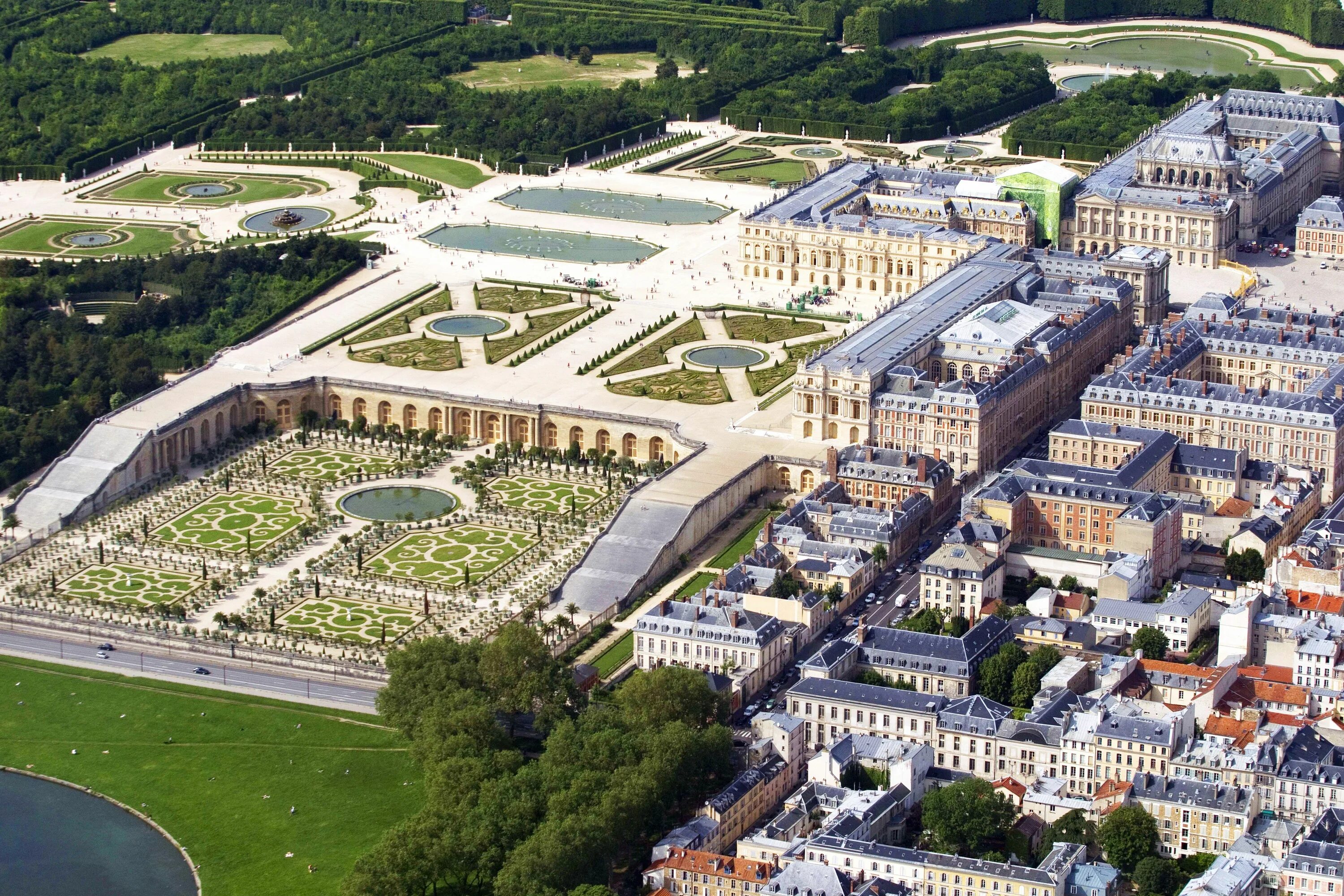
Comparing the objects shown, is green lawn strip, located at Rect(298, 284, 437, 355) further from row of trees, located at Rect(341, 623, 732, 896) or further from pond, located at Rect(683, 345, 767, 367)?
row of trees, located at Rect(341, 623, 732, 896)

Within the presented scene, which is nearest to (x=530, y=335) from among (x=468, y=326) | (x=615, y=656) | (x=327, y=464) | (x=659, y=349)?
(x=468, y=326)

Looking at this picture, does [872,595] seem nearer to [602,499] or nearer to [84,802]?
[602,499]

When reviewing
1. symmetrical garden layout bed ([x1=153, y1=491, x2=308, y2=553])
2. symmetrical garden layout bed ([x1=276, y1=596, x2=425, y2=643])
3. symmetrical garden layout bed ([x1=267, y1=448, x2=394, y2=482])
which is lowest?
symmetrical garden layout bed ([x1=276, y1=596, x2=425, y2=643])

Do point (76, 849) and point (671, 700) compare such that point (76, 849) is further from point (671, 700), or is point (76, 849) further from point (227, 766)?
point (671, 700)

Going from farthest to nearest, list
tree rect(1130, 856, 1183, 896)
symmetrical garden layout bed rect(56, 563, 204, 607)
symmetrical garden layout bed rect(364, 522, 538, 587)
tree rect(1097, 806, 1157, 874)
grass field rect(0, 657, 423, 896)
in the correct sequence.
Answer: symmetrical garden layout bed rect(364, 522, 538, 587), symmetrical garden layout bed rect(56, 563, 204, 607), grass field rect(0, 657, 423, 896), tree rect(1097, 806, 1157, 874), tree rect(1130, 856, 1183, 896)

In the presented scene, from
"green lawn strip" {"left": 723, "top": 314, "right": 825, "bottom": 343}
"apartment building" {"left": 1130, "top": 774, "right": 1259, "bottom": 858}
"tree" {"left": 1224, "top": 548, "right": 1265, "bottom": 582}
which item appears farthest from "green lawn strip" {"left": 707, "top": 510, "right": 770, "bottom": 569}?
"apartment building" {"left": 1130, "top": 774, "right": 1259, "bottom": 858}

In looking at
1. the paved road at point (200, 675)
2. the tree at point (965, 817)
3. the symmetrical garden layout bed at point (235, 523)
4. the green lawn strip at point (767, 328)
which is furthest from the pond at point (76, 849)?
the green lawn strip at point (767, 328)

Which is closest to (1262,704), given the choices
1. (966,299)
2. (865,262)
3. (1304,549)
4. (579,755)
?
(1304,549)
